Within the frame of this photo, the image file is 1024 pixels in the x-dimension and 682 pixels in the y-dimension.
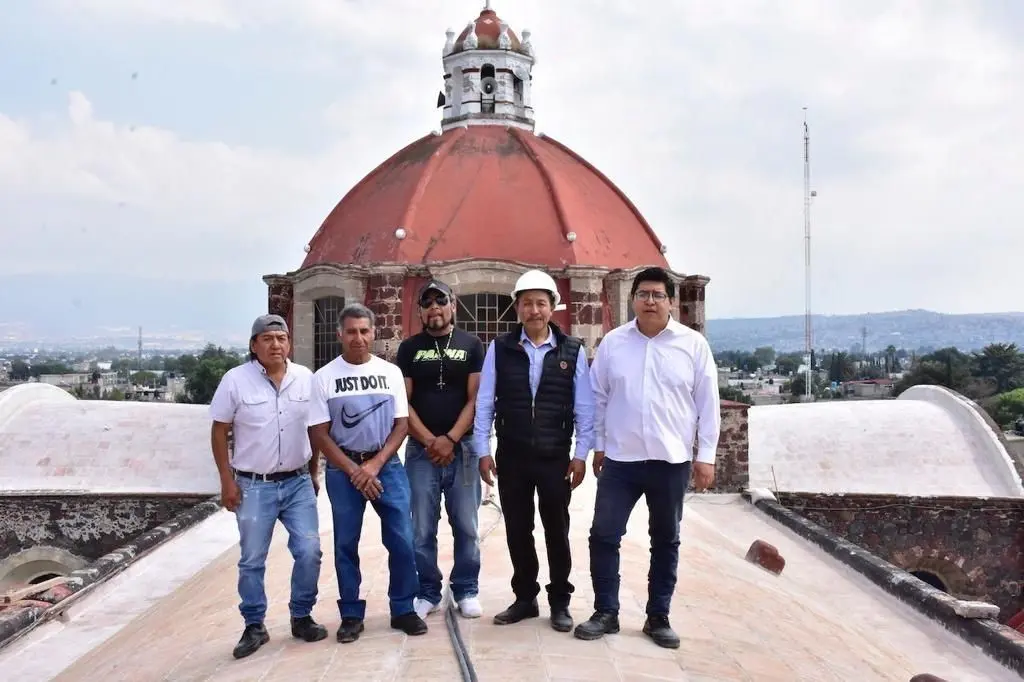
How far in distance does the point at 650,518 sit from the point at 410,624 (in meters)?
1.38

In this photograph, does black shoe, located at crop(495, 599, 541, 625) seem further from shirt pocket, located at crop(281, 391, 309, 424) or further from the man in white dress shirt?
shirt pocket, located at crop(281, 391, 309, 424)

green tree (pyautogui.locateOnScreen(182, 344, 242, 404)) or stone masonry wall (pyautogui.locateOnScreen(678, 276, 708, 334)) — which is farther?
green tree (pyautogui.locateOnScreen(182, 344, 242, 404))

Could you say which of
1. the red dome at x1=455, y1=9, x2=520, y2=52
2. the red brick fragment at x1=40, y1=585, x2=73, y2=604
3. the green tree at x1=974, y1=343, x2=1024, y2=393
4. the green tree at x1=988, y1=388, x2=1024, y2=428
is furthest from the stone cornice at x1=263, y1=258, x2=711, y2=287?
the green tree at x1=974, y1=343, x2=1024, y2=393

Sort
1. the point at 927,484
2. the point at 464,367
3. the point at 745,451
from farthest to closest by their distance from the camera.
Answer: the point at 927,484 < the point at 745,451 < the point at 464,367

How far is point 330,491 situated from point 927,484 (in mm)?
11937

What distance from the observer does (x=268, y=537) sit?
194 inches

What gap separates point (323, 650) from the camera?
4.75m

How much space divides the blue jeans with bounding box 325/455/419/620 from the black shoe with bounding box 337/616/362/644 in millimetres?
27

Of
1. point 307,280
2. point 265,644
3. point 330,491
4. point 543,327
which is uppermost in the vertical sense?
point 307,280

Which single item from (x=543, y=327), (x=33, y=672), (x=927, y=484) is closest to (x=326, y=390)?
(x=543, y=327)

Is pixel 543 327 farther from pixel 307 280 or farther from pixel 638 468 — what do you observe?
pixel 307 280

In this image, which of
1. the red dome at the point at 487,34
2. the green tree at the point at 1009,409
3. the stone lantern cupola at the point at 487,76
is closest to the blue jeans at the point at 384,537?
the stone lantern cupola at the point at 487,76

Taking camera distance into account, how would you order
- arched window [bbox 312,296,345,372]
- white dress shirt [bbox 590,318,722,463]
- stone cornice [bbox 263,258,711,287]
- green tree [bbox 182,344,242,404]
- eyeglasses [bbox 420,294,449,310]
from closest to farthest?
1. white dress shirt [bbox 590,318,722,463]
2. eyeglasses [bbox 420,294,449,310]
3. stone cornice [bbox 263,258,711,287]
4. arched window [bbox 312,296,345,372]
5. green tree [bbox 182,344,242,404]

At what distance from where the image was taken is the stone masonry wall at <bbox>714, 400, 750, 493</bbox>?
13172mm
